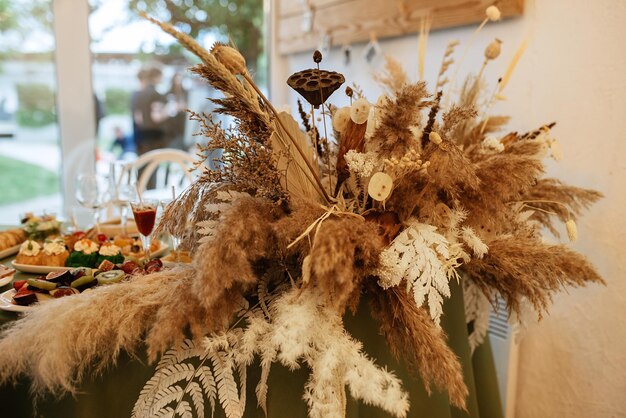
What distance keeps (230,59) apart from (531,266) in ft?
1.93

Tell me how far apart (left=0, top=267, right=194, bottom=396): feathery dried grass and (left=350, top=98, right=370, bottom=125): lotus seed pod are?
357 mm

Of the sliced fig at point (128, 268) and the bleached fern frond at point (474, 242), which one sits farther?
the sliced fig at point (128, 268)

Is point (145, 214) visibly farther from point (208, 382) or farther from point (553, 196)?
point (553, 196)

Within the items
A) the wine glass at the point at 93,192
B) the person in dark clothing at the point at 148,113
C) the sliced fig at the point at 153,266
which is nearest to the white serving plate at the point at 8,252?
the wine glass at the point at 93,192

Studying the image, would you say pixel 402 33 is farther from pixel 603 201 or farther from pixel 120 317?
pixel 120 317

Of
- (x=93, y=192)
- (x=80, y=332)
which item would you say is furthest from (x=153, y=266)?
(x=93, y=192)

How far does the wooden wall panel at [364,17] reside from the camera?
5.73ft

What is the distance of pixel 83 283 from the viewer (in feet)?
3.25

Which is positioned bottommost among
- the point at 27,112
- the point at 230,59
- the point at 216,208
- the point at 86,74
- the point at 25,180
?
the point at 25,180

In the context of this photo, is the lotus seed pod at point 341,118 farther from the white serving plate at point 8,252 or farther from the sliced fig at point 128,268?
the white serving plate at point 8,252

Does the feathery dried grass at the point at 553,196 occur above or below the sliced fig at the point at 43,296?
above

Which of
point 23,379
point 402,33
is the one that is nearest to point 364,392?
point 23,379

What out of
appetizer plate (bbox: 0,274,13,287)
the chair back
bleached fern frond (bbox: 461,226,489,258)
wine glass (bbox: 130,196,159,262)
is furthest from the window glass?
bleached fern frond (bbox: 461,226,489,258)

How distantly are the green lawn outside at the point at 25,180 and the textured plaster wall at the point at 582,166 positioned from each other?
2714 mm
